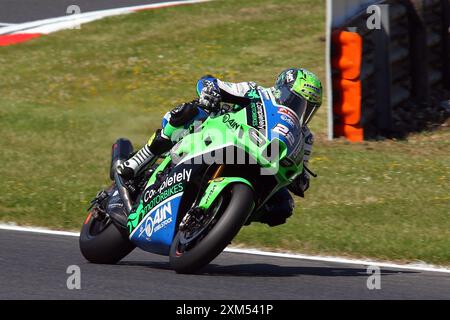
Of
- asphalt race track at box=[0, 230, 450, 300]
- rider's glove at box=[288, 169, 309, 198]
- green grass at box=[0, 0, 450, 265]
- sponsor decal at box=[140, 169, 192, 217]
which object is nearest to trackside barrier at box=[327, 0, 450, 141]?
green grass at box=[0, 0, 450, 265]

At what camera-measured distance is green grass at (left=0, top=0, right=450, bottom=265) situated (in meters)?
9.59

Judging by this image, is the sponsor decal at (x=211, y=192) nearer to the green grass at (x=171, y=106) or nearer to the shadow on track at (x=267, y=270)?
the shadow on track at (x=267, y=270)

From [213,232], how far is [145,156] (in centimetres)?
131

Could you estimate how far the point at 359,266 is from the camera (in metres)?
8.20

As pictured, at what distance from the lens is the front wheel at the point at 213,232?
6.61 metres

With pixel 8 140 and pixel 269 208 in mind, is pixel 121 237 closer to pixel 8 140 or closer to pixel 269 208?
pixel 269 208

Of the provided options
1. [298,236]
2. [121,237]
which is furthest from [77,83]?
[121,237]

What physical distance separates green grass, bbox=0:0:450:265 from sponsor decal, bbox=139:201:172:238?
1.93 m

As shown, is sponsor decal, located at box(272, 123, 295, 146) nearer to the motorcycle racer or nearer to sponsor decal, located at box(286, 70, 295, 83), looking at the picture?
the motorcycle racer

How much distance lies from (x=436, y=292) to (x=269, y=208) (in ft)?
4.19

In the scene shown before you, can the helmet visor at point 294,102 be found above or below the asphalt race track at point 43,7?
below

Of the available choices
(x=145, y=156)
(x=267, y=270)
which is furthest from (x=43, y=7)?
(x=267, y=270)

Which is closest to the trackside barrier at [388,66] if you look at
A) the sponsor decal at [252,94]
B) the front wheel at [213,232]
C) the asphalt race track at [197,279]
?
the asphalt race track at [197,279]

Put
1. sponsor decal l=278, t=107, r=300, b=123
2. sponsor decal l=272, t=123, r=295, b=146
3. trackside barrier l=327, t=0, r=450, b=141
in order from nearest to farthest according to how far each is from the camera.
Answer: sponsor decal l=272, t=123, r=295, b=146, sponsor decal l=278, t=107, r=300, b=123, trackside barrier l=327, t=0, r=450, b=141
